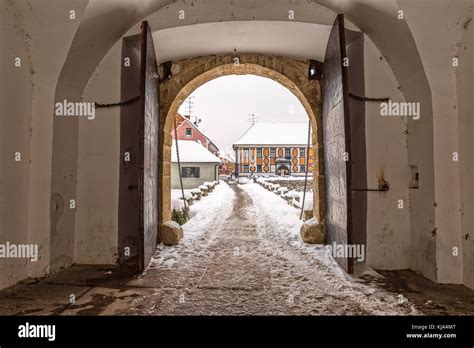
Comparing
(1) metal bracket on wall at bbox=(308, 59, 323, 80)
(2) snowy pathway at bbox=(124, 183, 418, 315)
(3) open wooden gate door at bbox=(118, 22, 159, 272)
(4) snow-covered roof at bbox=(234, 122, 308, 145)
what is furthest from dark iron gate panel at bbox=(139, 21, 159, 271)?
(4) snow-covered roof at bbox=(234, 122, 308, 145)

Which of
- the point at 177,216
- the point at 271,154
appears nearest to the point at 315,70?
the point at 177,216

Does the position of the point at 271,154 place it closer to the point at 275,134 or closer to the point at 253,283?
the point at 275,134

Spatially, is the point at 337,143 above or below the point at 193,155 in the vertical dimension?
below

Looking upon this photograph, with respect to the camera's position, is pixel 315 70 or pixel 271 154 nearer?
pixel 315 70

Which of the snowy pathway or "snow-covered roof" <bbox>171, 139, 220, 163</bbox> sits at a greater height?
"snow-covered roof" <bbox>171, 139, 220, 163</bbox>

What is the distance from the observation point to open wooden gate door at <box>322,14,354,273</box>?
3645 millimetres

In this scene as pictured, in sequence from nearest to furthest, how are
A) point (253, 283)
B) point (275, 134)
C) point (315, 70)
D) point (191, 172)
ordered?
point (253, 283), point (315, 70), point (191, 172), point (275, 134)

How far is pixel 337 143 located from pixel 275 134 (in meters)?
37.8

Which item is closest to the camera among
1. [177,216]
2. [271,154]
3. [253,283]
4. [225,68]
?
[253,283]

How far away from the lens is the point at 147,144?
4219mm

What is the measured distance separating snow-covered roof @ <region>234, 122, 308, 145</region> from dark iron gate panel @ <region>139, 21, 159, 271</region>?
3518 cm

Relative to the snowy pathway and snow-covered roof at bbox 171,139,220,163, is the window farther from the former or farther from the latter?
the snowy pathway

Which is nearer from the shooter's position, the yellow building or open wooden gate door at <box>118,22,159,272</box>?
open wooden gate door at <box>118,22,159,272</box>
